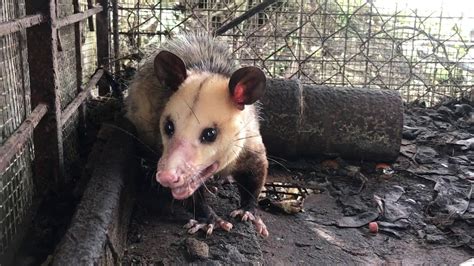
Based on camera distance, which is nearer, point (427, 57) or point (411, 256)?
point (411, 256)

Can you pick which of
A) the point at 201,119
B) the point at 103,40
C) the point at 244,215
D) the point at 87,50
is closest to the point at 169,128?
the point at 201,119

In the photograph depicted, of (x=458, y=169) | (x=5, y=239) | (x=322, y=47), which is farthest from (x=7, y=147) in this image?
(x=322, y=47)

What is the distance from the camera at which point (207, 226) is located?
228cm

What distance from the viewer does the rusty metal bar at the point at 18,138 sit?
1.60m

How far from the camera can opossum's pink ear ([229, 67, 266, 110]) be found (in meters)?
2.17

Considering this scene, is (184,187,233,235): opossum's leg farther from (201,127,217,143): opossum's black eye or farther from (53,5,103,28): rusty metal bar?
(53,5,103,28): rusty metal bar

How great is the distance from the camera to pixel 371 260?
7.71 feet

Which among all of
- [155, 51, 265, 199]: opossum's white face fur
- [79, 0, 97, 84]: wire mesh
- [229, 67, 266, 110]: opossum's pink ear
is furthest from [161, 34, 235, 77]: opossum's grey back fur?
[79, 0, 97, 84]: wire mesh

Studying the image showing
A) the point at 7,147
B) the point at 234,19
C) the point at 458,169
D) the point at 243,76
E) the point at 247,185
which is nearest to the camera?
the point at 7,147

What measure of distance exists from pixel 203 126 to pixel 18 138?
0.66m

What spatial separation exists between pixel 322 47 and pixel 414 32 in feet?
2.42

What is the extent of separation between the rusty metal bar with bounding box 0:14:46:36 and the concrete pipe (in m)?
1.51

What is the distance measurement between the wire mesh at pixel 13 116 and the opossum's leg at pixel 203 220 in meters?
0.65

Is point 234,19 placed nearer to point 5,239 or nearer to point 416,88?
point 416,88
